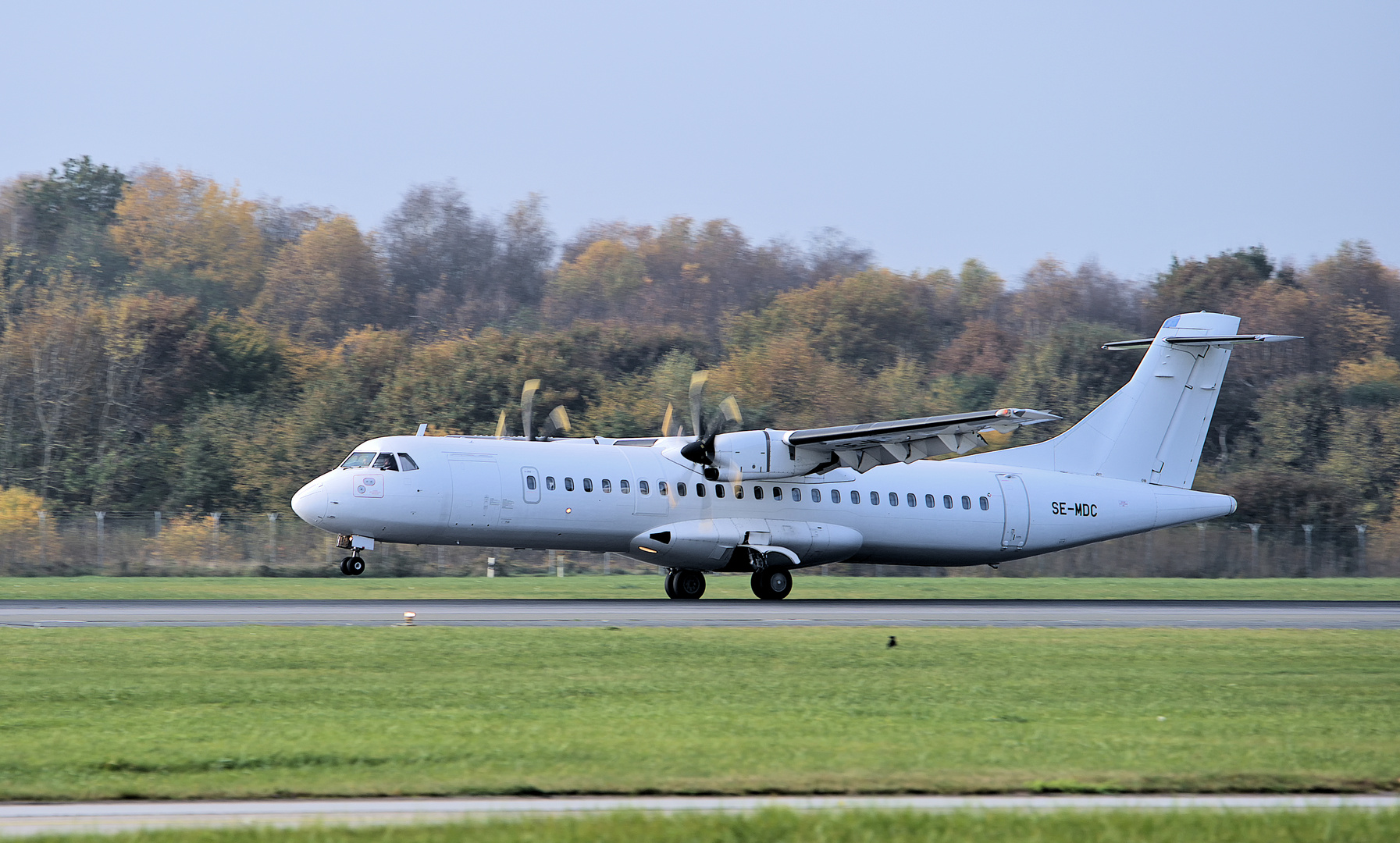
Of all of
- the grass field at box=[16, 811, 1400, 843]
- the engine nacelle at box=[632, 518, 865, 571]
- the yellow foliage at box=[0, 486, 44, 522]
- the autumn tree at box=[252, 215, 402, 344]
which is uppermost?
the autumn tree at box=[252, 215, 402, 344]

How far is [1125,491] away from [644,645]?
17.9m

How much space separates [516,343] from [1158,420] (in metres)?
30.0

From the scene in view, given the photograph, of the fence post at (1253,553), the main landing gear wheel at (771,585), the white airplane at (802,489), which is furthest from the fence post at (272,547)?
the fence post at (1253,553)

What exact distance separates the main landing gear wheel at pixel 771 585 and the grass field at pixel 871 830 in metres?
20.7

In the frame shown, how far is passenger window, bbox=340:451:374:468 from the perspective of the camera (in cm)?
2680

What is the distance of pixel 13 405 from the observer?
57.2 metres

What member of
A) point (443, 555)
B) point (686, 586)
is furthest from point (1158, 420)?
point (443, 555)

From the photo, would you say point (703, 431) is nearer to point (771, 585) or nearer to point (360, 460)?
point (771, 585)

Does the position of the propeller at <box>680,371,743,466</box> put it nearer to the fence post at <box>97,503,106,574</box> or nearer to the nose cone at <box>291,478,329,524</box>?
the nose cone at <box>291,478,329,524</box>

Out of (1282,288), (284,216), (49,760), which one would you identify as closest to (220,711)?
(49,760)

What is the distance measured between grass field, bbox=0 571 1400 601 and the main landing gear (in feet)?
2.24

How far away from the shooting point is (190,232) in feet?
284

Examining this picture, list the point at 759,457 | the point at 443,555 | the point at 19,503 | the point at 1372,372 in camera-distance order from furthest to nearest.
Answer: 1. the point at 1372,372
2. the point at 19,503
3. the point at 443,555
4. the point at 759,457

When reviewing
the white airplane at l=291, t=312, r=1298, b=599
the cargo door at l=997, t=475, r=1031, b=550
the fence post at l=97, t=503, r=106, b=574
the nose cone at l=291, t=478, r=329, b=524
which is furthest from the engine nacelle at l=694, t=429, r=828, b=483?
the fence post at l=97, t=503, r=106, b=574
